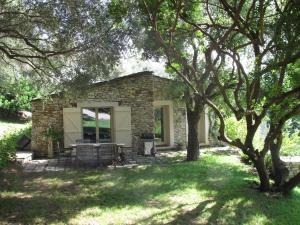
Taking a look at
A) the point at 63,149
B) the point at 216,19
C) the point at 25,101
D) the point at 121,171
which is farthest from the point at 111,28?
the point at 25,101

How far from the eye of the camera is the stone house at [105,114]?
15.8 metres

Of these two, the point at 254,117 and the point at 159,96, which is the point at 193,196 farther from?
the point at 159,96

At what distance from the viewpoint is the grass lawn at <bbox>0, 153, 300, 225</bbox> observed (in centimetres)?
764

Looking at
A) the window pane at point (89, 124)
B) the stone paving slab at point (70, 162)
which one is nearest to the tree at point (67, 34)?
the stone paving slab at point (70, 162)

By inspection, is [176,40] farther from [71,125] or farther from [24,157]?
[24,157]

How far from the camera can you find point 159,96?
18.1 metres

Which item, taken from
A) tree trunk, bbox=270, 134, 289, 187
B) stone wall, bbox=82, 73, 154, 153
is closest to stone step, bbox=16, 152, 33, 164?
stone wall, bbox=82, 73, 154, 153

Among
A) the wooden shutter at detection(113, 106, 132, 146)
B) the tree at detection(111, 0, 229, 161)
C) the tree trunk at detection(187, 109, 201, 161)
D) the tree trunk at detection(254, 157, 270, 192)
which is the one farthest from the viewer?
the wooden shutter at detection(113, 106, 132, 146)

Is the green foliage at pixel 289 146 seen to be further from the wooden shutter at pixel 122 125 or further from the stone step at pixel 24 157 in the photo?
the stone step at pixel 24 157

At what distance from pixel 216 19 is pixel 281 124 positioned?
11.2 ft

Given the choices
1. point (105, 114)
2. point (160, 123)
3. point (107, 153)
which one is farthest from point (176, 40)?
point (160, 123)

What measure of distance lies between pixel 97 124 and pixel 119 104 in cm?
118

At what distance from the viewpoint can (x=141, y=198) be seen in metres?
9.12

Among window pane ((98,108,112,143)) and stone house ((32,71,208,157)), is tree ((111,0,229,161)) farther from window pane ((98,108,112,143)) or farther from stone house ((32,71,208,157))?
window pane ((98,108,112,143))
